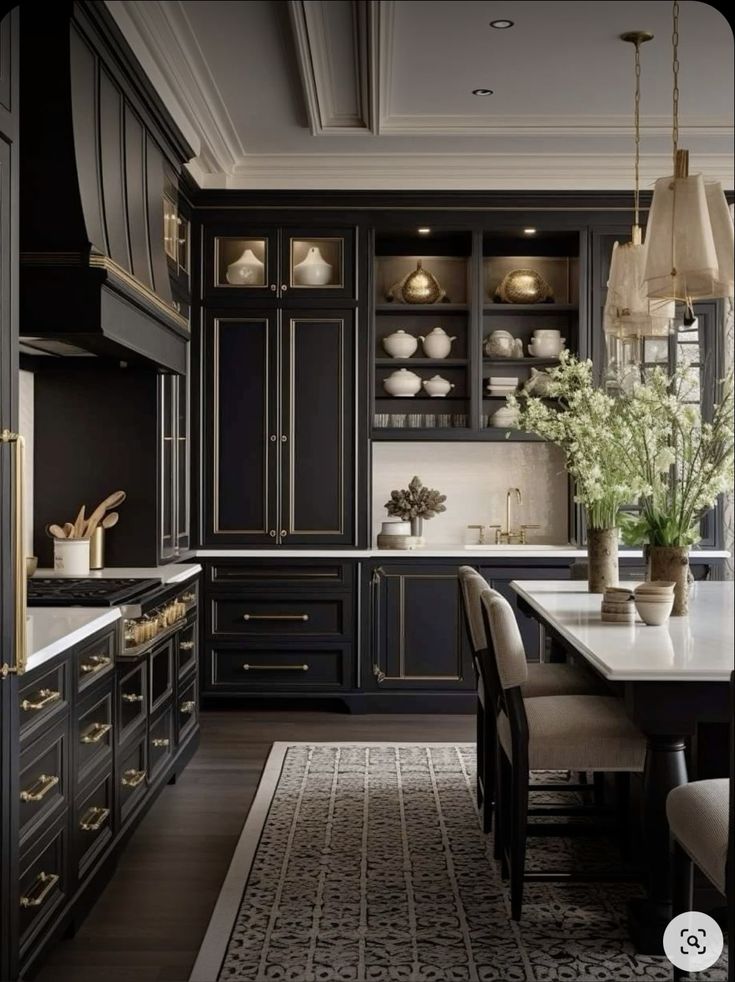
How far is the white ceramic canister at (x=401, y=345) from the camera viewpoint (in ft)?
20.1

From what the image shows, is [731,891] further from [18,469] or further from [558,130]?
[558,130]

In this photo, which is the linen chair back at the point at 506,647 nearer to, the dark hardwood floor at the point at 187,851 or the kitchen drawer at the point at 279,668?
the dark hardwood floor at the point at 187,851

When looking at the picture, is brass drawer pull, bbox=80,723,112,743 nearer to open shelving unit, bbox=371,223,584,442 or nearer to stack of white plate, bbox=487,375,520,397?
open shelving unit, bbox=371,223,584,442

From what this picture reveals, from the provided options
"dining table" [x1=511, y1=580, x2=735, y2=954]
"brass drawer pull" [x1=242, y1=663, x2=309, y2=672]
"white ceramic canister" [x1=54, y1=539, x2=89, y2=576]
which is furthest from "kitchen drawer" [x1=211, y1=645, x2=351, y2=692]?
"dining table" [x1=511, y1=580, x2=735, y2=954]

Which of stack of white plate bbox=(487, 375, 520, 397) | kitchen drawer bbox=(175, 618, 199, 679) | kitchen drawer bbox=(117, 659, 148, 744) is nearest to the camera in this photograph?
kitchen drawer bbox=(117, 659, 148, 744)

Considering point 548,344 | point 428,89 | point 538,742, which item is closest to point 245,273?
point 428,89

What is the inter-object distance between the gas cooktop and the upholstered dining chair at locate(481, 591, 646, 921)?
4.18ft

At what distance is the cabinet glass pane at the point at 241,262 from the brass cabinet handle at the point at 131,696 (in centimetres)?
284

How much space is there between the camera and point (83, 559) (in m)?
4.34

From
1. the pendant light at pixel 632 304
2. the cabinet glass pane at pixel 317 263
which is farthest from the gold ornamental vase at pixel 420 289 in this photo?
the pendant light at pixel 632 304

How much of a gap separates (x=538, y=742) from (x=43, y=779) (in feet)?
4.36

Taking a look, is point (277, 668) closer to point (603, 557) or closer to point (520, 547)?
point (520, 547)

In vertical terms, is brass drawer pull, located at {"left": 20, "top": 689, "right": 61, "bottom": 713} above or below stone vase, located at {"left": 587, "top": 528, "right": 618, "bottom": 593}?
below

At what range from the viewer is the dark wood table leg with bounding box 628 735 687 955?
276cm
